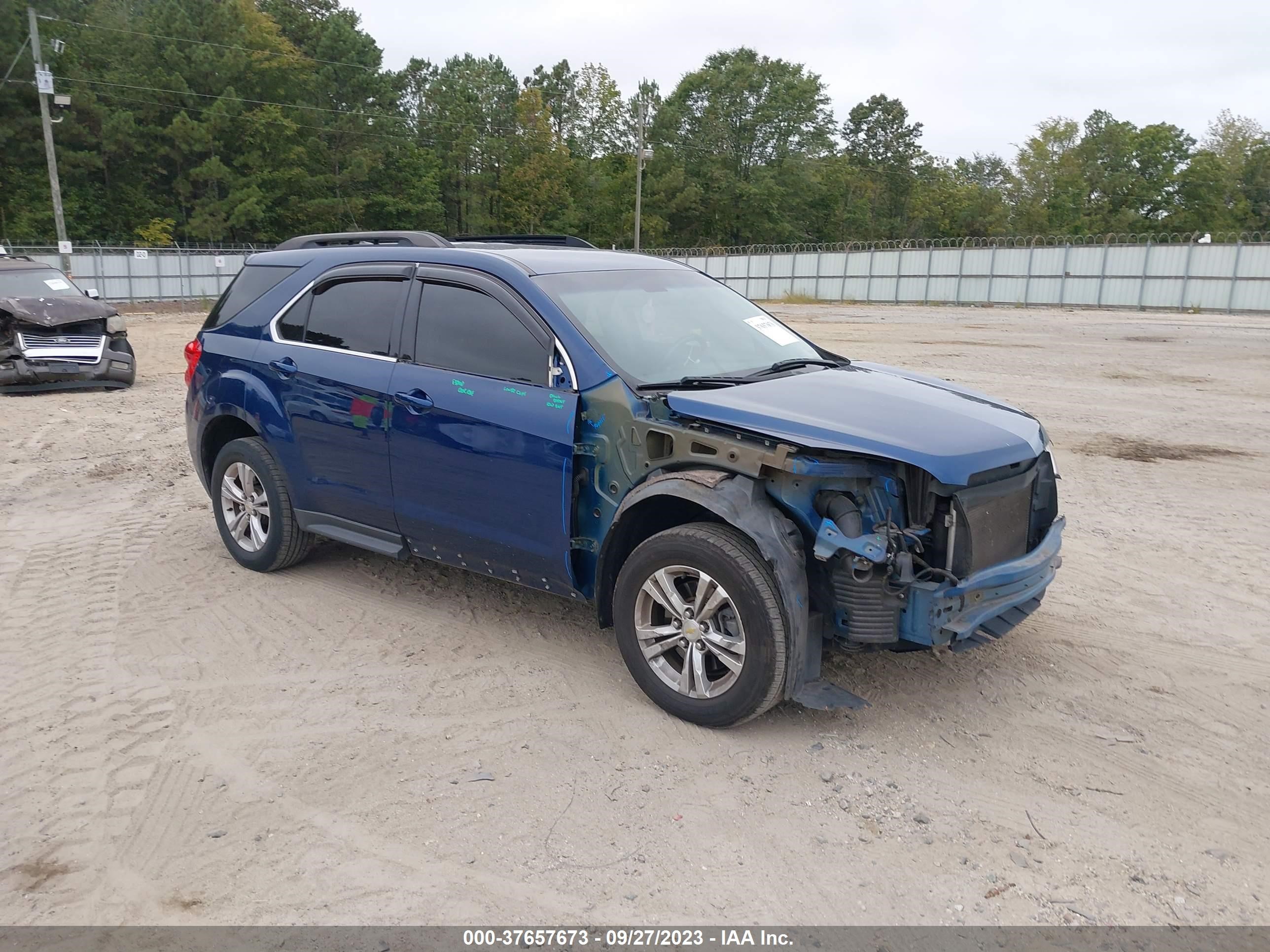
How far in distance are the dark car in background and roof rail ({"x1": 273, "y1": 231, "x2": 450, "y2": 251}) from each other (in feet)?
29.3

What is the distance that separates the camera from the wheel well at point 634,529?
4.38 meters

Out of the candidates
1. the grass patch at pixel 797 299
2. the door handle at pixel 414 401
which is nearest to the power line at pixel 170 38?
the grass patch at pixel 797 299

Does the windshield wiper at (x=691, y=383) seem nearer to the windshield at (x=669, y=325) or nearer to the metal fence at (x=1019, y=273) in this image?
the windshield at (x=669, y=325)

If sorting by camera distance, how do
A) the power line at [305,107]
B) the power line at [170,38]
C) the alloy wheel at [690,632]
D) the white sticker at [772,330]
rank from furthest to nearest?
the power line at [170,38] < the power line at [305,107] < the white sticker at [772,330] < the alloy wheel at [690,632]

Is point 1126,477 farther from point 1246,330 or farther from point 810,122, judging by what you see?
point 810,122

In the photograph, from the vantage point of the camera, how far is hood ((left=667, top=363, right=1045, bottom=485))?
13.0ft

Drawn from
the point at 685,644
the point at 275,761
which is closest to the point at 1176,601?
the point at 685,644

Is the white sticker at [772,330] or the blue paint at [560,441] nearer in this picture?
the blue paint at [560,441]

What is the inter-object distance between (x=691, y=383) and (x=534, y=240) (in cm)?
236

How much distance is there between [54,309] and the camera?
13.8 metres

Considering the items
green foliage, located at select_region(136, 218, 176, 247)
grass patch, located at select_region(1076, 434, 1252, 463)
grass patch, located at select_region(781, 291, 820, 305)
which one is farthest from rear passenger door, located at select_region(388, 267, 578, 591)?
green foliage, located at select_region(136, 218, 176, 247)

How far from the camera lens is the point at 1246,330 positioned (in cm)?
2702

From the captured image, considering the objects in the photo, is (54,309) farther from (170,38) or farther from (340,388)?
(170,38)
